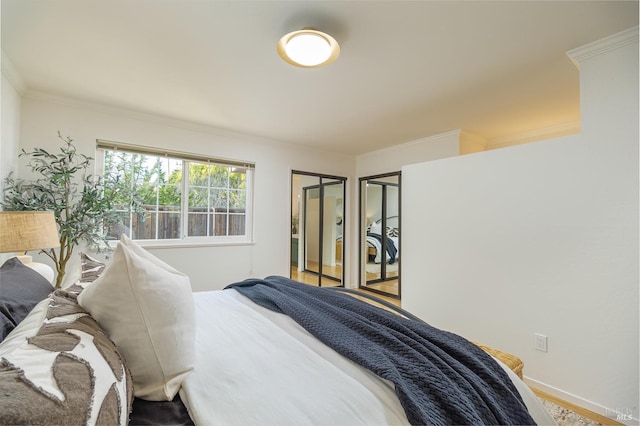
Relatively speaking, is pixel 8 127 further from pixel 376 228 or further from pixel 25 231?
pixel 376 228

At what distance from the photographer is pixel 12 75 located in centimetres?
235

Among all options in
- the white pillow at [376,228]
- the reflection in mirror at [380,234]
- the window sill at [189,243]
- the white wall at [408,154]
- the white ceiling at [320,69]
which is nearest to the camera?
the white ceiling at [320,69]

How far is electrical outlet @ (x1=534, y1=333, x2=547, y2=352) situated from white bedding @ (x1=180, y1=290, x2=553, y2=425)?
4.40 feet

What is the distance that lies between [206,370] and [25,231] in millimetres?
1556

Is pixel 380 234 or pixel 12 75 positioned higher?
pixel 12 75

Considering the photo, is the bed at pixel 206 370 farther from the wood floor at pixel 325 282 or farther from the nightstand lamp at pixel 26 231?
the wood floor at pixel 325 282

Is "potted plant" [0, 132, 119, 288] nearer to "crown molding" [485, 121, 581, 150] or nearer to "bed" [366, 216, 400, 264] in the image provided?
"bed" [366, 216, 400, 264]

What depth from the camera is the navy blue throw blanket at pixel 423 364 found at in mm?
864

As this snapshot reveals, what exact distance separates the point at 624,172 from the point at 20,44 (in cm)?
428

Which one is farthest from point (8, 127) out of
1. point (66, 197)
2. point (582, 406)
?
point (582, 406)

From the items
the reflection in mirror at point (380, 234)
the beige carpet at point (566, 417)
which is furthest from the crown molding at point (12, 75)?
the beige carpet at point (566, 417)

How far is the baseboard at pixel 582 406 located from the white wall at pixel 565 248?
0.03 ft

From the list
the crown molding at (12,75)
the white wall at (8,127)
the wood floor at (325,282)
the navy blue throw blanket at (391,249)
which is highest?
the crown molding at (12,75)

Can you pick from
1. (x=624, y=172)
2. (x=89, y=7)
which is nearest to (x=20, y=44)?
(x=89, y=7)
